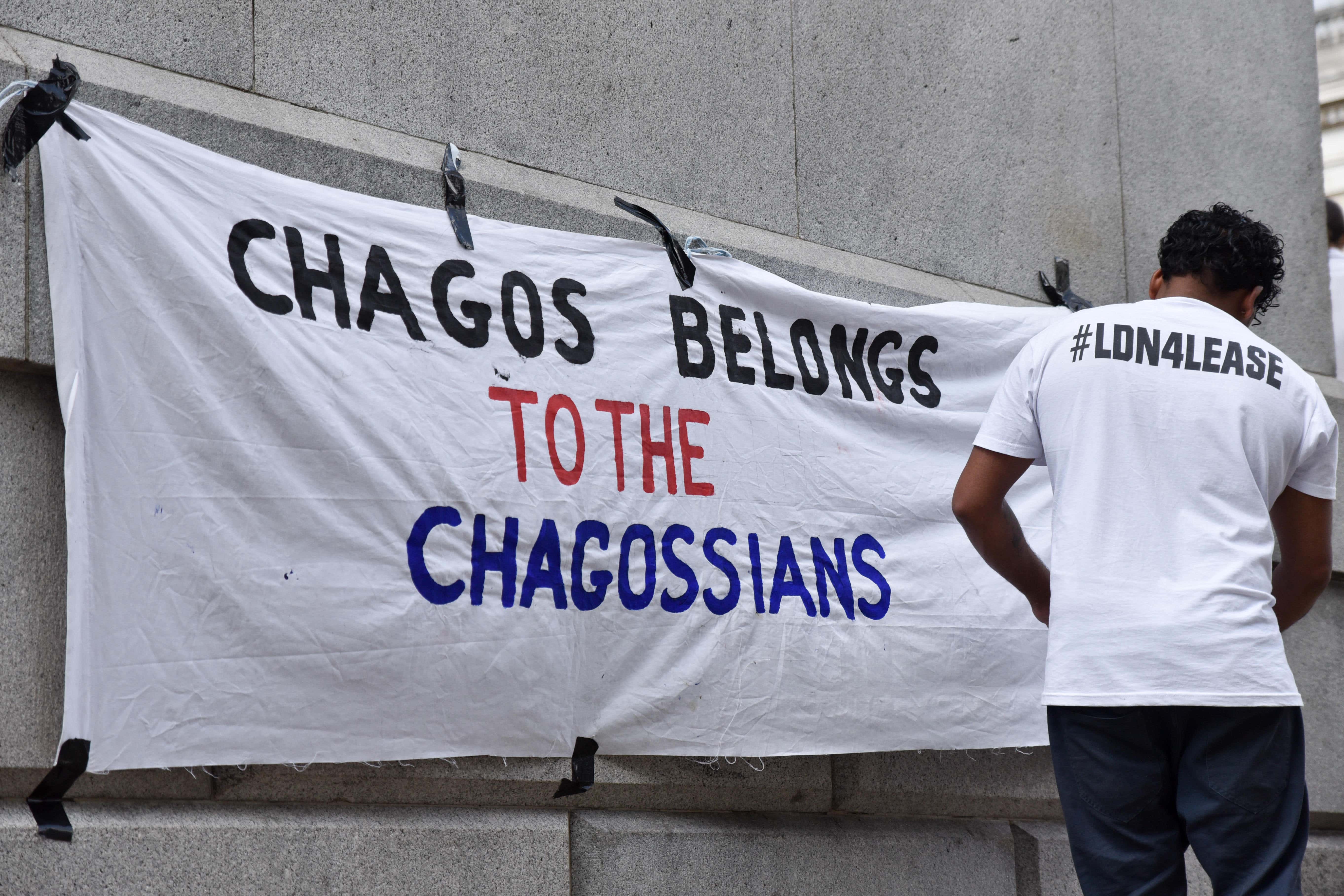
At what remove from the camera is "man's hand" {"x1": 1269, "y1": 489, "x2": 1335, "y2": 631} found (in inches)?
126

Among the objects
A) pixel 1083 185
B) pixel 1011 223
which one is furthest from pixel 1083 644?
pixel 1083 185

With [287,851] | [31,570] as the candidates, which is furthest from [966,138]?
[31,570]

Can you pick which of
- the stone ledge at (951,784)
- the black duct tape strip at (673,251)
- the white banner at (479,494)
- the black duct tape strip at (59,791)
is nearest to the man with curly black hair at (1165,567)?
the white banner at (479,494)

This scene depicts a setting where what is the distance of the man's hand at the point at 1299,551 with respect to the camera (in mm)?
3189

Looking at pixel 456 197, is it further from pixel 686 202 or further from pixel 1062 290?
pixel 1062 290

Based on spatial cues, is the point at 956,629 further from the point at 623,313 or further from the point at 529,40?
the point at 529,40

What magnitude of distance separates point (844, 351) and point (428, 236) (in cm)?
130

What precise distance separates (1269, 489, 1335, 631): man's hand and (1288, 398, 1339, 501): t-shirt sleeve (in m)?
0.02

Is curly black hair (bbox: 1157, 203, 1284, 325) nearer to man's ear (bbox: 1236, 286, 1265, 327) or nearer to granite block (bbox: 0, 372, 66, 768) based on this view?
man's ear (bbox: 1236, 286, 1265, 327)

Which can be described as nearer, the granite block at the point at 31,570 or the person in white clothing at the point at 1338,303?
the granite block at the point at 31,570

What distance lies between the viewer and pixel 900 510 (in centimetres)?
399

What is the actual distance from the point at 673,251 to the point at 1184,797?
6.03 feet

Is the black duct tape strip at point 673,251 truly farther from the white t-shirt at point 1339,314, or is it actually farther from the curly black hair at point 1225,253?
the white t-shirt at point 1339,314

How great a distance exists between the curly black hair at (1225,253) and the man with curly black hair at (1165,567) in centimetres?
6
